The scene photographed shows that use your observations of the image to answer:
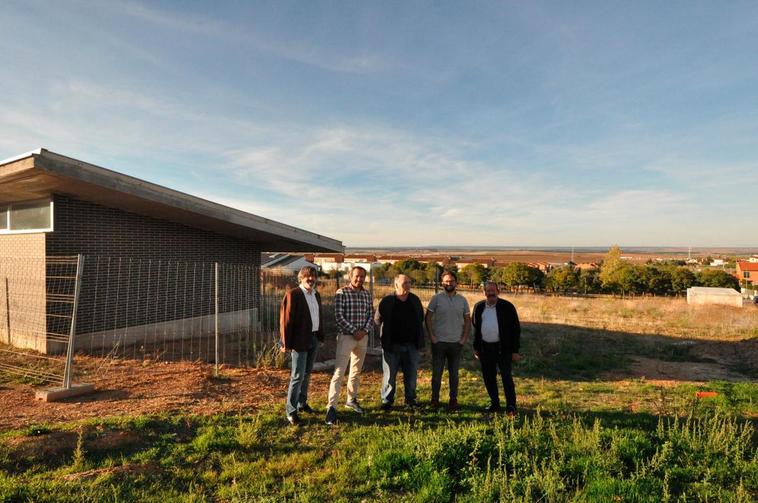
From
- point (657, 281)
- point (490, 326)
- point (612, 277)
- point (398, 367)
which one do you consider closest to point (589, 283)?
point (612, 277)

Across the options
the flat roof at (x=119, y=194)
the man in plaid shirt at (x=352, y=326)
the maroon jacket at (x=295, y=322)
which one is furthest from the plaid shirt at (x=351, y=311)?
the flat roof at (x=119, y=194)

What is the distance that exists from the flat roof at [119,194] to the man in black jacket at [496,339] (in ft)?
21.4

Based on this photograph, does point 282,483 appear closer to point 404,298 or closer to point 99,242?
point 404,298

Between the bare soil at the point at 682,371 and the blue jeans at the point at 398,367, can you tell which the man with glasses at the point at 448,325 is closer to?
the blue jeans at the point at 398,367

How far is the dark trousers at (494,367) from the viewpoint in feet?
17.7

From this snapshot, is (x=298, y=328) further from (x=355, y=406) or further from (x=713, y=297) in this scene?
(x=713, y=297)

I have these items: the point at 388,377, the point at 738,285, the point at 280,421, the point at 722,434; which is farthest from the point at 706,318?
the point at 738,285

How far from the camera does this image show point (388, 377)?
5598 millimetres

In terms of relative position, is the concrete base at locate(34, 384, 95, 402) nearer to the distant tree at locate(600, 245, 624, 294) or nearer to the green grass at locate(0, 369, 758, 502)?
the green grass at locate(0, 369, 758, 502)

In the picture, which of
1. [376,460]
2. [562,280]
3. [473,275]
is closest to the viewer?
[376,460]

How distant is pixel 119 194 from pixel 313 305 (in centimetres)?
573

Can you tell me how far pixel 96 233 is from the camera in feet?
31.0

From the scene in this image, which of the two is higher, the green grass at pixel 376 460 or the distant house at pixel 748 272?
the green grass at pixel 376 460

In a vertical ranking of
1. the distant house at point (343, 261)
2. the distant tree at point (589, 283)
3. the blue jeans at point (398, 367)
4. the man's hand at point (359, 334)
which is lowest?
the distant tree at point (589, 283)
